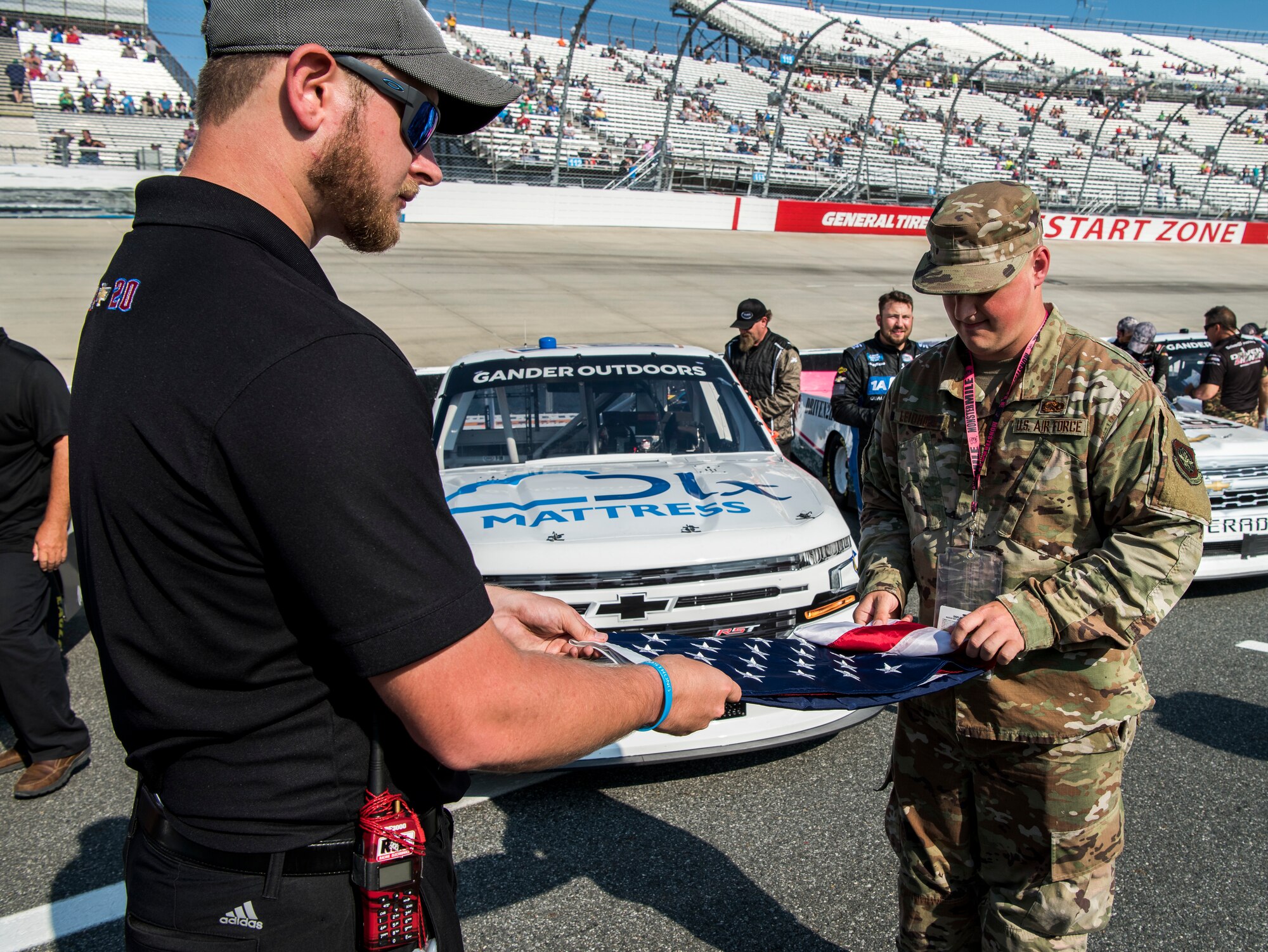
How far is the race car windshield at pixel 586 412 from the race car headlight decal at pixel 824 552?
49.5 inches

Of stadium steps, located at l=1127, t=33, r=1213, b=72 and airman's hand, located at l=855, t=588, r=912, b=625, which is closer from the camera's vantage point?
airman's hand, located at l=855, t=588, r=912, b=625

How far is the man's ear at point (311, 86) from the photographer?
116 cm

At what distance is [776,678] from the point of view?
1.98 metres

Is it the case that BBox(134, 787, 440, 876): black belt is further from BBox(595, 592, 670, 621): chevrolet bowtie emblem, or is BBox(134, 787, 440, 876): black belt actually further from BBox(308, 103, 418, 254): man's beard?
BBox(595, 592, 670, 621): chevrolet bowtie emblem

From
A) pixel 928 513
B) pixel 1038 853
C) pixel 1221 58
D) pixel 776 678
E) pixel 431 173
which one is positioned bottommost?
pixel 1038 853

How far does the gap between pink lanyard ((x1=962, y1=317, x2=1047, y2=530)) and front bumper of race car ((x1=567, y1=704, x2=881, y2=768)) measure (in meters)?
1.40

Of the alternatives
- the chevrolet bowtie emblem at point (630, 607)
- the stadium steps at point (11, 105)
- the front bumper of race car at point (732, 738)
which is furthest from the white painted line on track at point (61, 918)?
the stadium steps at point (11, 105)

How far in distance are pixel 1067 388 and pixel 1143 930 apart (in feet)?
5.96

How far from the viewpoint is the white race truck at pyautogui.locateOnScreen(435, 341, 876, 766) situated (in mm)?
3701

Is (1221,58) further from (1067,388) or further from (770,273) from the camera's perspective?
(1067,388)

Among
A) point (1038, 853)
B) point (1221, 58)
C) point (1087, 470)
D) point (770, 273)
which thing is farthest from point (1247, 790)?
point (1221, 58)

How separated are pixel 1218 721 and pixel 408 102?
458cm

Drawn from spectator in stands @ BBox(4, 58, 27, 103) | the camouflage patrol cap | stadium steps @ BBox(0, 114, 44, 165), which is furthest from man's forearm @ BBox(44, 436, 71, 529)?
spectator in stands @ BBox(4, 58, 27, 103)

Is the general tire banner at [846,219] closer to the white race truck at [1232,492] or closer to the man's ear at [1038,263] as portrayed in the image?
the white race truck at [1232,492]
